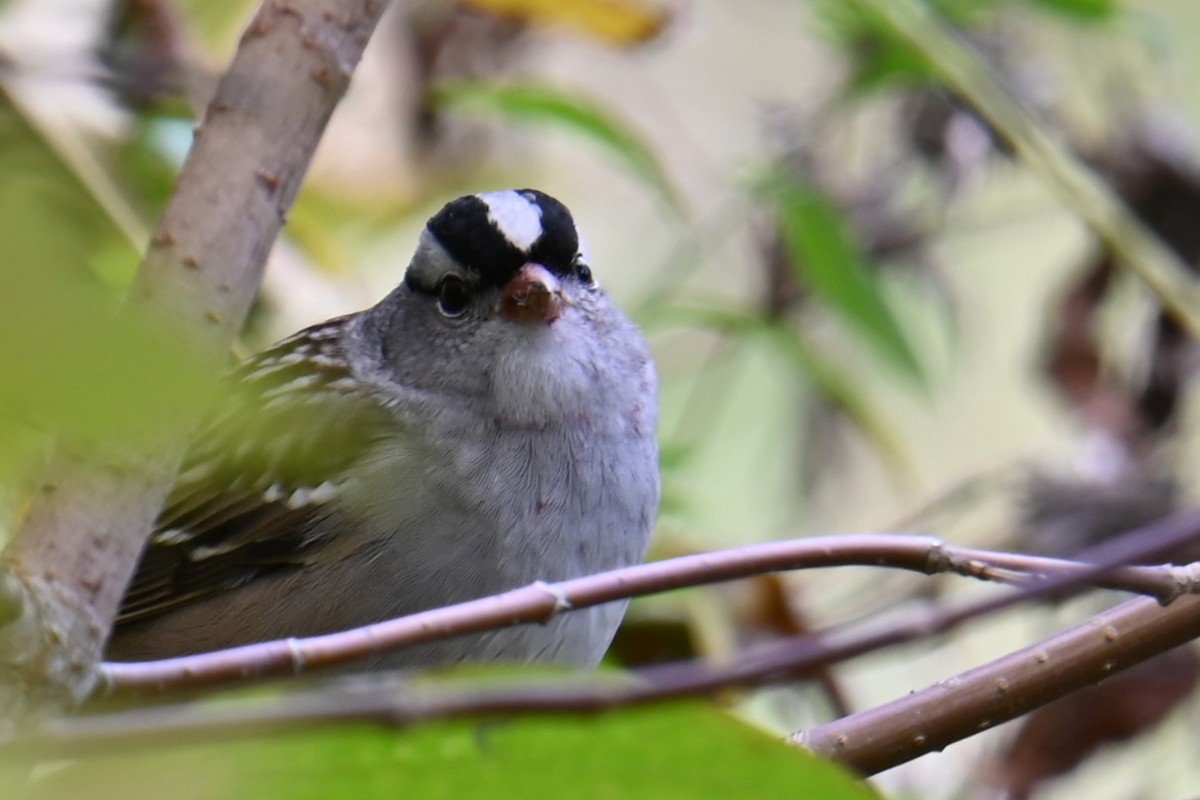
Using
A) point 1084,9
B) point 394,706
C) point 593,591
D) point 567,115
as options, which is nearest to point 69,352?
point 394,706

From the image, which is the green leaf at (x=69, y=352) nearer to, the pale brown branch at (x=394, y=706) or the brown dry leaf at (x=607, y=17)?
the pale brown branch at (x=394, y=706)

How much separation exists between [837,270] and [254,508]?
1067 mm

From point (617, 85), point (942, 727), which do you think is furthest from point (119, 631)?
point (617, 85)

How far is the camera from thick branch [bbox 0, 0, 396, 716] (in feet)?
2.38

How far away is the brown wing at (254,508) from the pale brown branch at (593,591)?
1.04 m

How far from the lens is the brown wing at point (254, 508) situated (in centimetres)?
202

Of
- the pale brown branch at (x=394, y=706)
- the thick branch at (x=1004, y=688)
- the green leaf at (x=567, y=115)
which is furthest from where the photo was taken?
the green leaf at (x=567, y=115)

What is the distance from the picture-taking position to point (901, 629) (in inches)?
24.0

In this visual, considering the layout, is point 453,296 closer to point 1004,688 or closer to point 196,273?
point 196,273

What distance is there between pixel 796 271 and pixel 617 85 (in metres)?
1.69

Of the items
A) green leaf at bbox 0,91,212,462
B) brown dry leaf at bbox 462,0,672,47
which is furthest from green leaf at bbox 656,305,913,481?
green leaf at bbox 0,91,212,462

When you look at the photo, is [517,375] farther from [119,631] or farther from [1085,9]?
[1085,9]

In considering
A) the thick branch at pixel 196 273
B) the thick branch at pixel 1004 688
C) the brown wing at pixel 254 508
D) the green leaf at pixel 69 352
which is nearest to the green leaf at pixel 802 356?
the brown wing at pixel 254 508

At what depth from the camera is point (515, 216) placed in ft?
6.74
